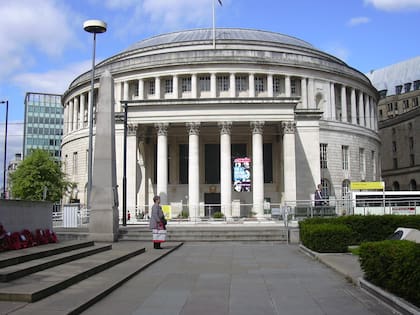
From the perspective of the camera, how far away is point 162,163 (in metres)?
45.9

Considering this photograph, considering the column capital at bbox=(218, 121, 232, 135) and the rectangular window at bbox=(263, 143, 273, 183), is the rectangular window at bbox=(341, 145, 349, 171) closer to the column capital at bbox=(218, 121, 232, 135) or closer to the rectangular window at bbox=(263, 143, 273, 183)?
the rectangular window at bbox=(263, 143, 273, 183)

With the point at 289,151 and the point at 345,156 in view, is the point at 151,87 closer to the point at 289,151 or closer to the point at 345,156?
the point at 289,151

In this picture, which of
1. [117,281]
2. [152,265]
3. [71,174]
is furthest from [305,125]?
[117,281]

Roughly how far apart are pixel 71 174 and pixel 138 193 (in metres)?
17.7

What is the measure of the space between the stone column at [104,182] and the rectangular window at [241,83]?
111 ft

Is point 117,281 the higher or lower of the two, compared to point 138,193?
lower

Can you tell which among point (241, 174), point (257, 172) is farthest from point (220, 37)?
point (241, 174)

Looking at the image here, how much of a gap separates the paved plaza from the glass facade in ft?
404

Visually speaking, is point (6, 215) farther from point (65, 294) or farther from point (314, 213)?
point (314, 213)

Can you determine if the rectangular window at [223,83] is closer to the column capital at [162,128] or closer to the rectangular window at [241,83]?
the rectangular window at [241,83]

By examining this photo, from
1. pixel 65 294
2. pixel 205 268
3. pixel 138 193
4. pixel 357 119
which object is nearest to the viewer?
pixel 65 294

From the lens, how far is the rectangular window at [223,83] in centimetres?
5584

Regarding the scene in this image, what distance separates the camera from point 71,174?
63.4 metres

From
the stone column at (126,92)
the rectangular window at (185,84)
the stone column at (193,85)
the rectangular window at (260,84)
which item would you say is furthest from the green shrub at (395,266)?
the stone column at (126,92)
